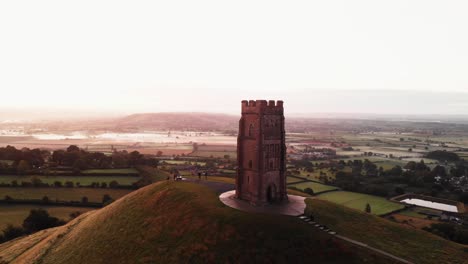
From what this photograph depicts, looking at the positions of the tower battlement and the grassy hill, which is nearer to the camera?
the grassy hill

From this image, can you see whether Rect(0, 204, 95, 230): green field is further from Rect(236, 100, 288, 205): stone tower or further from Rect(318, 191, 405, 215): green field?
Rect(318, 191, 405, 215): green field

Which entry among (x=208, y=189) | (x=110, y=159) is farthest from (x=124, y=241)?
(x=110, y=159)

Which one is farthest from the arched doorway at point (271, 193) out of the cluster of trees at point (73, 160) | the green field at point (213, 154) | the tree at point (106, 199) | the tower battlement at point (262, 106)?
the green field at point (213, 154)

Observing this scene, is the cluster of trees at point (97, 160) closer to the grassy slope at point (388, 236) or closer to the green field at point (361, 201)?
the green field at point (361, 201)

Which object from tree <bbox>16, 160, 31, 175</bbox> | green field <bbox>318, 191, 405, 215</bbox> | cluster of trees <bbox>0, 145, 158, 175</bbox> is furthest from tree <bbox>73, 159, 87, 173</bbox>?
green field <bbox>318, 191, 405, 215</bbox>

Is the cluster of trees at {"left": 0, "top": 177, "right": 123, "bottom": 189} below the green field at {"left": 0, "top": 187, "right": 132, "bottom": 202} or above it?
above

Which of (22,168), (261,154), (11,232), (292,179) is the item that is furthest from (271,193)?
(22,168)

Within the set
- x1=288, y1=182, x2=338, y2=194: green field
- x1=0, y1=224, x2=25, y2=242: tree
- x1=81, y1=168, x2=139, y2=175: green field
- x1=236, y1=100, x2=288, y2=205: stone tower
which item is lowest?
x1=0, y1=224, x2=25, y2=242: tree
